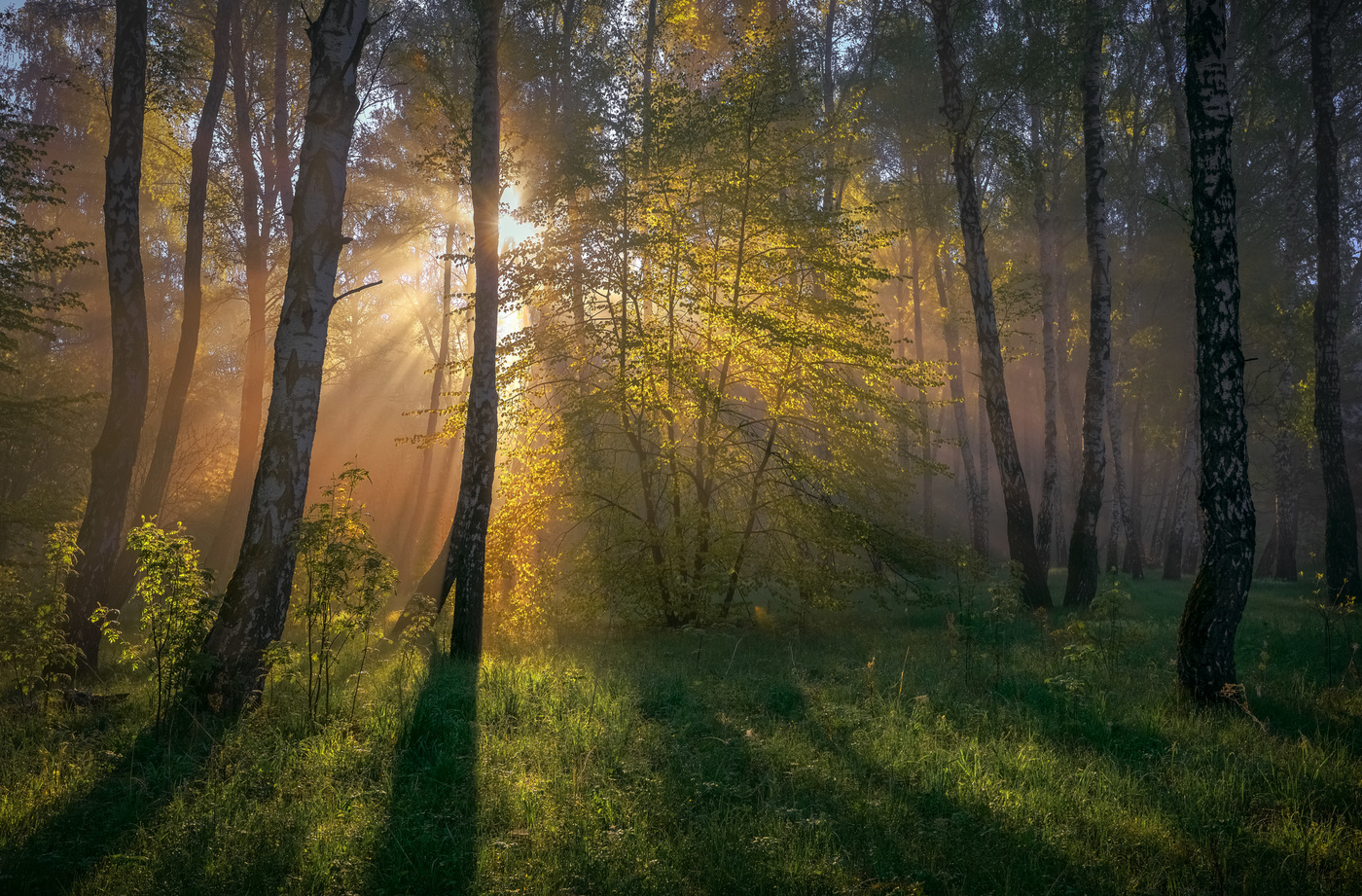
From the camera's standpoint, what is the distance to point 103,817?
175 inches

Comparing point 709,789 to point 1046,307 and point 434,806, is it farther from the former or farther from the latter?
point 1046,307

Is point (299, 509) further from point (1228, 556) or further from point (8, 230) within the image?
point (1228, 556)

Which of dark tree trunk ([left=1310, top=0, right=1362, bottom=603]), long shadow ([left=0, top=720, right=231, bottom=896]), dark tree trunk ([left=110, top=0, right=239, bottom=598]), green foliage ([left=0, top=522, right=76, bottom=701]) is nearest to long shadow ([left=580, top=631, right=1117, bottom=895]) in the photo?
long shadow ([left=0, top=720, right=231, bottom=896])

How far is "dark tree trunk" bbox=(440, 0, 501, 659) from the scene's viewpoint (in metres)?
8.77

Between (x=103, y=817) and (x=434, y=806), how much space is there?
81.7 inches

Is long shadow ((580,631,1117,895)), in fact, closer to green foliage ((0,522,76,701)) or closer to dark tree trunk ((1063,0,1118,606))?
green foliage ((0,522,76,701))

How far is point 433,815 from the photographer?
13.8ft

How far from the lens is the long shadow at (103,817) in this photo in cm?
376

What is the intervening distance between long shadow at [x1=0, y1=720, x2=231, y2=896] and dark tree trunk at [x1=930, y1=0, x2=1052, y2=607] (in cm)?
1176

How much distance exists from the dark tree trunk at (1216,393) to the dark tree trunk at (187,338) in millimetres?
13572

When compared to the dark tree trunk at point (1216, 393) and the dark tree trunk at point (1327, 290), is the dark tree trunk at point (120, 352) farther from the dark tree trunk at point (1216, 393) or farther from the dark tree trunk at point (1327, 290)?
the dark tree trunk at point (1327, 290)

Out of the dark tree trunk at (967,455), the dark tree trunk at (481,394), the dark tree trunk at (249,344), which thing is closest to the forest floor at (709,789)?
Result: the dark tree trunk at (481,394)

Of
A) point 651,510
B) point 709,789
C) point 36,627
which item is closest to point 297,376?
point 36,627

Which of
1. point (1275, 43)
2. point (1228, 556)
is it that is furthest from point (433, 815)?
point (1275, 43)
